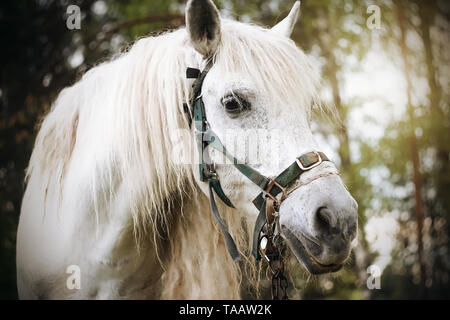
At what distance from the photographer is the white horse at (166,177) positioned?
1.48 meters

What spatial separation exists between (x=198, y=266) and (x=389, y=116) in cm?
358

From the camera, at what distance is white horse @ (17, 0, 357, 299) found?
1.48 m

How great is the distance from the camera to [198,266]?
84.1 inches


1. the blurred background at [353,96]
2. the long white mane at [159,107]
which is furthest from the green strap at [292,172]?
the blurred background at [353,96]

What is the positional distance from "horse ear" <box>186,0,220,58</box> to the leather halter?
94 millimetres

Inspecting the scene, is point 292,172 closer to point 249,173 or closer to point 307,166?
point 307,166

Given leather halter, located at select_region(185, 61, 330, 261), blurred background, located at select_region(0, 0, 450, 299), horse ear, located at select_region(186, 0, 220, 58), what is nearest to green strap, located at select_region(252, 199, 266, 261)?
leather halter, located at select_region(185, 61, 330, 261)

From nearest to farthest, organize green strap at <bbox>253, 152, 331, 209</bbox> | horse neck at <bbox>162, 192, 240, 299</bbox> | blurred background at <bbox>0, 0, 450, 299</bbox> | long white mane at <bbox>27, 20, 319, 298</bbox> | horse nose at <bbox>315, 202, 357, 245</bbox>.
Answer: horse nose at <bbox>315, 202, 357, 245</bbox> → green strap at <bbox>253, 152, 331, 209</bbox> → long white mane at <bbox>27, 20, 319, 298</bbox> → horse neck at <bbox>162, 192, 240, 299</bbox> → blurred background at <bbox>0, 0, 450, 299</bbox>

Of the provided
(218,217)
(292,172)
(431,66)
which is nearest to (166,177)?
(218,217)

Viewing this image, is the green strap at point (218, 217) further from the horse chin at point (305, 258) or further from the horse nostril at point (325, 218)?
the horse nostril at point (325, 218)

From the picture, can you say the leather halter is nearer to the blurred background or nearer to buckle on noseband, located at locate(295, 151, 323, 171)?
buckle on noseband, located at locate(295, 151, 323, 171)
